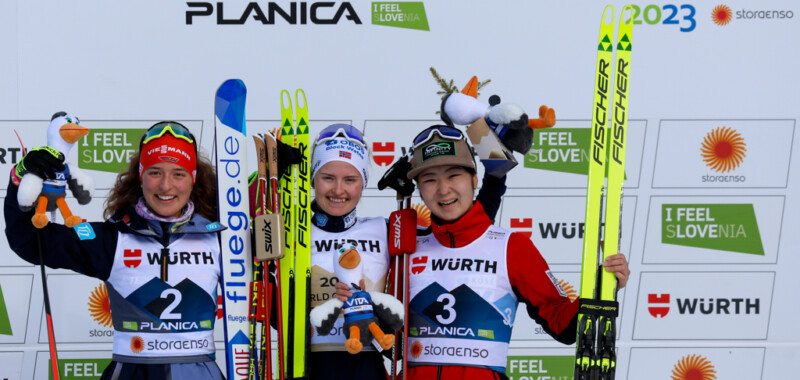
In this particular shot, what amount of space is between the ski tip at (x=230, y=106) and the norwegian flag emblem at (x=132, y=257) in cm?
61

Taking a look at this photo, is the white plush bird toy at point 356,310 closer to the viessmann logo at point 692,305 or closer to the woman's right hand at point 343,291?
the woman's right hand at point 343,291

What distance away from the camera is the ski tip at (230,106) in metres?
3.15

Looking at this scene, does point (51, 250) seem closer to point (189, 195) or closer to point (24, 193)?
point (24, 193)

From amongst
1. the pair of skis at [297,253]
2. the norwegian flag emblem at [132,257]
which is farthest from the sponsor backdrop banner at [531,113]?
the norwegian flag emblem at [132,257]

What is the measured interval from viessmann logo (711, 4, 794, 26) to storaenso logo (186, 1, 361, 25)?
1915 millimetres

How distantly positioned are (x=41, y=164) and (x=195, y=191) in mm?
587

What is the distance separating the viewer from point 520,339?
14.1 ft

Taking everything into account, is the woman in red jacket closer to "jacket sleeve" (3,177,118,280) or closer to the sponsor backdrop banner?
"jacket sleeve" (3,177,118,280)

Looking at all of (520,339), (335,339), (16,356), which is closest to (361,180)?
(335,339)

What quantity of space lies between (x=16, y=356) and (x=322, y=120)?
2.04 meters

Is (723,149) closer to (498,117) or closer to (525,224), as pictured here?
(525,224)

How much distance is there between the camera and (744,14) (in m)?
4.29

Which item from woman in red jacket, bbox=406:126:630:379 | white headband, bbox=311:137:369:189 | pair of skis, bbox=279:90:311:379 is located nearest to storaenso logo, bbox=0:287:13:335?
pair of skis, bbox=279:90:311:379

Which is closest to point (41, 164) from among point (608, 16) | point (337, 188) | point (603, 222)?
point (337, 188)
